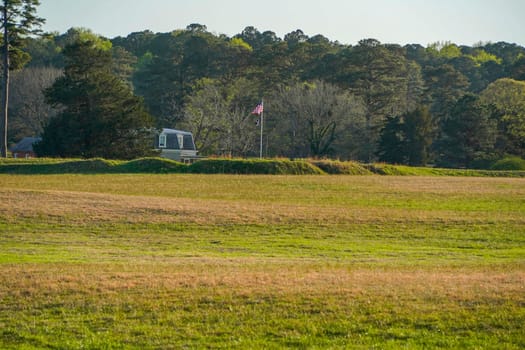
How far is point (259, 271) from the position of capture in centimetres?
1483

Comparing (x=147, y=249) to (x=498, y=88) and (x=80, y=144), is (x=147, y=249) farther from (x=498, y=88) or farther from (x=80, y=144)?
(x=498, y=88)

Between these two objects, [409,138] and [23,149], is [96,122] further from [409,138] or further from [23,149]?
[409,138]

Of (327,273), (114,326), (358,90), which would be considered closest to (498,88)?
(358,90)

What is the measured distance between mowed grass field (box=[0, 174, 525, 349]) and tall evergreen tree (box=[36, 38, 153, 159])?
2823 centimetres

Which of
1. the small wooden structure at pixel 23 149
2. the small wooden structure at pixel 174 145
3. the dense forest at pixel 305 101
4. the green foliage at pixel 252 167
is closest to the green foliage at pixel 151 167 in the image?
the green foliage at pixel 252 167

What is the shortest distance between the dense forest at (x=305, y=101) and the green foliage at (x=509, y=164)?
13.0 ft

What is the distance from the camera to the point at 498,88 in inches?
3391

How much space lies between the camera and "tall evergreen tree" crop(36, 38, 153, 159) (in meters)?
61.2

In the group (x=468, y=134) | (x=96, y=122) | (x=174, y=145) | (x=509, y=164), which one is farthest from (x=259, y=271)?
(x=468, y=134)

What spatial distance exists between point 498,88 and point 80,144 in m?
53.5

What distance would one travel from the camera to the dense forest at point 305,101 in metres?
74.6

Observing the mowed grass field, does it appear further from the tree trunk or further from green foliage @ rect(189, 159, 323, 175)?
the tree trunk

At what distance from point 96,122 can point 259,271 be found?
49.0 meters

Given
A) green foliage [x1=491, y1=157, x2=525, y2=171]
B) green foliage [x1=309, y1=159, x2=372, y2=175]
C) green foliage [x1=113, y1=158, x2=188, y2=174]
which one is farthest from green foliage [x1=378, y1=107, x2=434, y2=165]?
green foliage [x1=113, y1=158, x2=188, y2=174]
